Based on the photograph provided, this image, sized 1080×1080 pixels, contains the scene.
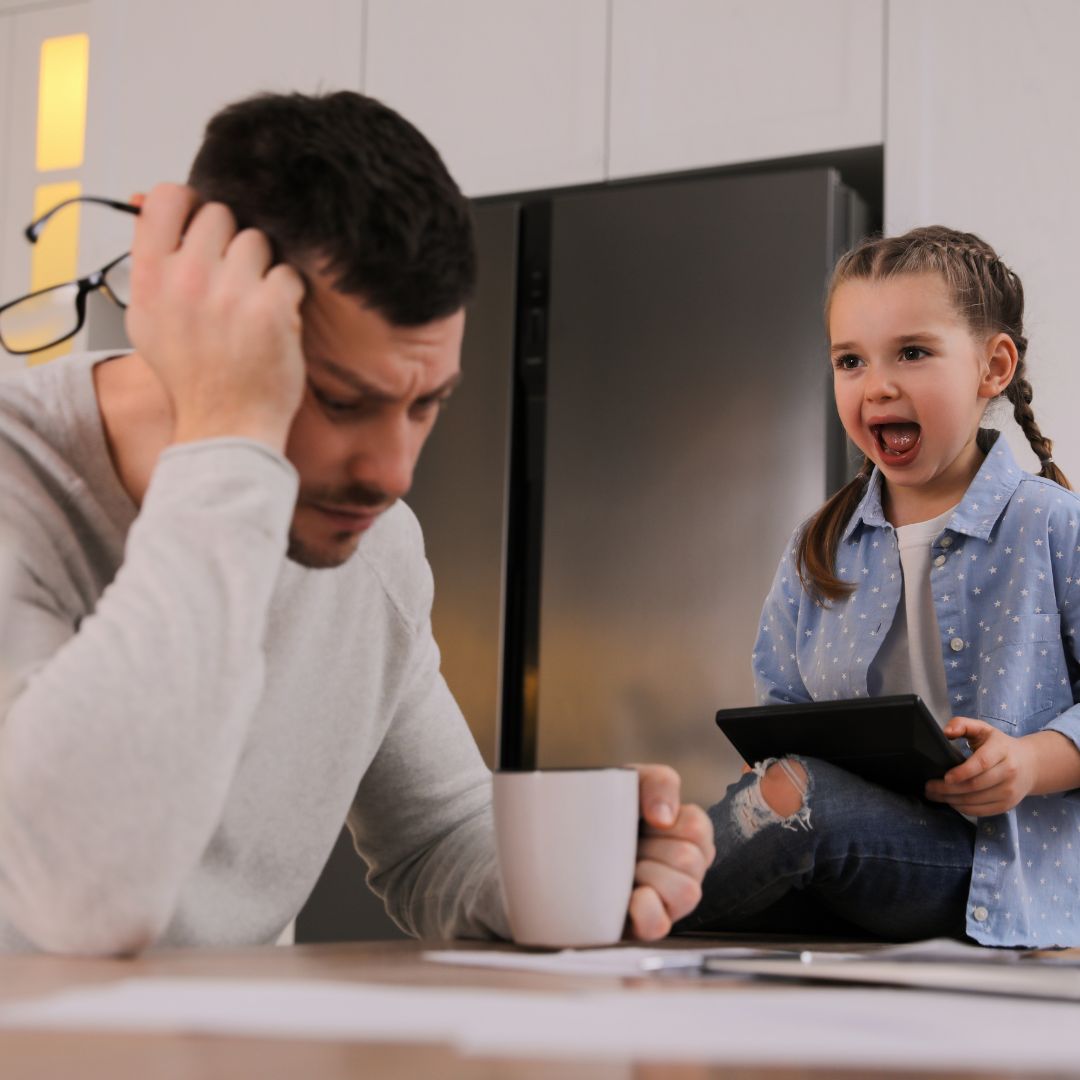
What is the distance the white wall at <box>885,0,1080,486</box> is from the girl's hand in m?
1.05

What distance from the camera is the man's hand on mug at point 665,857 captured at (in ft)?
2.54

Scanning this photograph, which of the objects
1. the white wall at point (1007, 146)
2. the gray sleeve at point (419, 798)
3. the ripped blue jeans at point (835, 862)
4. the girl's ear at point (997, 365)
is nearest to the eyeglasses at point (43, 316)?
the gray sleeve at point (419, 798)

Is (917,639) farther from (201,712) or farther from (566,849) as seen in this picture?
(201,712)

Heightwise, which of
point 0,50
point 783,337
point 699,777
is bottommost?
point 699,777

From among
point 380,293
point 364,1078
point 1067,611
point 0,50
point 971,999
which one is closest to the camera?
point 364,1078

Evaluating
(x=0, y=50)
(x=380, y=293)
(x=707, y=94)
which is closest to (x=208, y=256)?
(x=380, y=293)

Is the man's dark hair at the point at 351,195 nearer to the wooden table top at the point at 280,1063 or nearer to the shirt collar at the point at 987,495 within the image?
the wooden table top at the point at 280,1063

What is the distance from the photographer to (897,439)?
5.55ft

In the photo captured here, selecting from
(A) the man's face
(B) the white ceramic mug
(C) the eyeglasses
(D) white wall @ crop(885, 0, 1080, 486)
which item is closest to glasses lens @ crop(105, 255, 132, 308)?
(C) the eyeglasses

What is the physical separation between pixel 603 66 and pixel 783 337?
695 millimetres

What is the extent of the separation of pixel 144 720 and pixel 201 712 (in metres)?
0.03

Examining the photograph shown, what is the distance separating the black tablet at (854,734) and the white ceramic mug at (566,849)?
1.00ft

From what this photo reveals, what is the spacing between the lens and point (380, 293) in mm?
843

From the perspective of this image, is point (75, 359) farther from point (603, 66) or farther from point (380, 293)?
point (603, 66)
